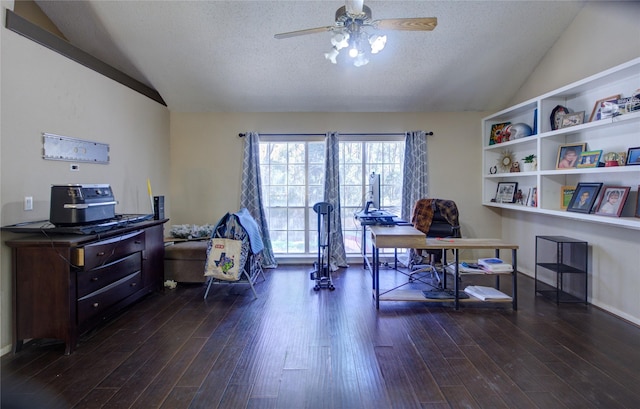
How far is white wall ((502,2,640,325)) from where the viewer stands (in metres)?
2.89

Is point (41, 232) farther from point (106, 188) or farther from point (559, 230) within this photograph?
point (559, 230)

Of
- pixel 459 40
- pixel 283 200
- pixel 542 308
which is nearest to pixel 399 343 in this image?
pixel 542 308

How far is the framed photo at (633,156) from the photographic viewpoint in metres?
2.73

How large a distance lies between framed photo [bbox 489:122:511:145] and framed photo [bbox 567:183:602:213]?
1.45m

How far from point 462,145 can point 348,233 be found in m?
2.32

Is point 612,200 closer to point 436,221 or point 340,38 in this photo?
point 436,221

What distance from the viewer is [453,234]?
Result: 419 cm

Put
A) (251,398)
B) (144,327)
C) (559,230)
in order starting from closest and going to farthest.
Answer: (251,398) < (144,327) < (559,230)

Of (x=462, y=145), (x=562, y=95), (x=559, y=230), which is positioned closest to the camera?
(x=562, y=95)

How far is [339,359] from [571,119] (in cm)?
345

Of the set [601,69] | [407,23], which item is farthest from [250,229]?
[601,69]

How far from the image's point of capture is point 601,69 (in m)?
3.16

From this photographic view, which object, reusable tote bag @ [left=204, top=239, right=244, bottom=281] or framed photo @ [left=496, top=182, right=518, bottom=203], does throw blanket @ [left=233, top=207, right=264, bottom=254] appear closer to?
reusable tote bag @ [left=204, top=239, right=244, bottom=281]

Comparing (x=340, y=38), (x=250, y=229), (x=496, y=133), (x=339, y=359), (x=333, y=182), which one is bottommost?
(x=339, y=359)
